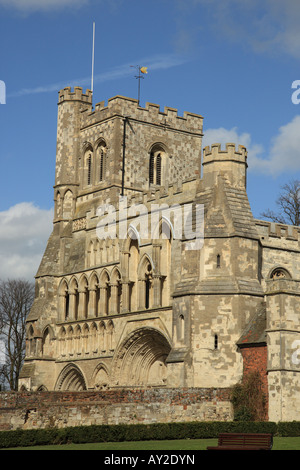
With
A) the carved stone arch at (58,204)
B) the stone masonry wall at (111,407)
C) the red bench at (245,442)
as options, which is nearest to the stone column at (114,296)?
the carved stone arch at (58,204)

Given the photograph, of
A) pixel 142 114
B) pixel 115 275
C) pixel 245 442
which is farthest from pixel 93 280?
pixel 245 442

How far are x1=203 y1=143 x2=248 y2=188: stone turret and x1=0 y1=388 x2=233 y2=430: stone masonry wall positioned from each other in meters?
11.4

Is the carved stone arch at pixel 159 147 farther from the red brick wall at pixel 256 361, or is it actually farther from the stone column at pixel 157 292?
the red brick wall at pixel 256 361

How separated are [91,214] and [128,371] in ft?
36.2

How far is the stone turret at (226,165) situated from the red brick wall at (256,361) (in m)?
9.03

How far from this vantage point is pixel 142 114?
5666 centimetres

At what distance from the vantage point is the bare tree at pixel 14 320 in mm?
69688

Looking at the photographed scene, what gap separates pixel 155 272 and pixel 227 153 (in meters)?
7.21

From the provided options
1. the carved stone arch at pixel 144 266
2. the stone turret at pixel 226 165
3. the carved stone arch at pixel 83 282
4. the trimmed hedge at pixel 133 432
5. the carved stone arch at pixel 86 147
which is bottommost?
the trimmed hedge at pixel 133 432

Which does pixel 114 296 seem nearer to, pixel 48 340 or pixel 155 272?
pixel 155 272

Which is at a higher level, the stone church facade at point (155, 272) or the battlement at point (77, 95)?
the battlement at point (77, 95)
